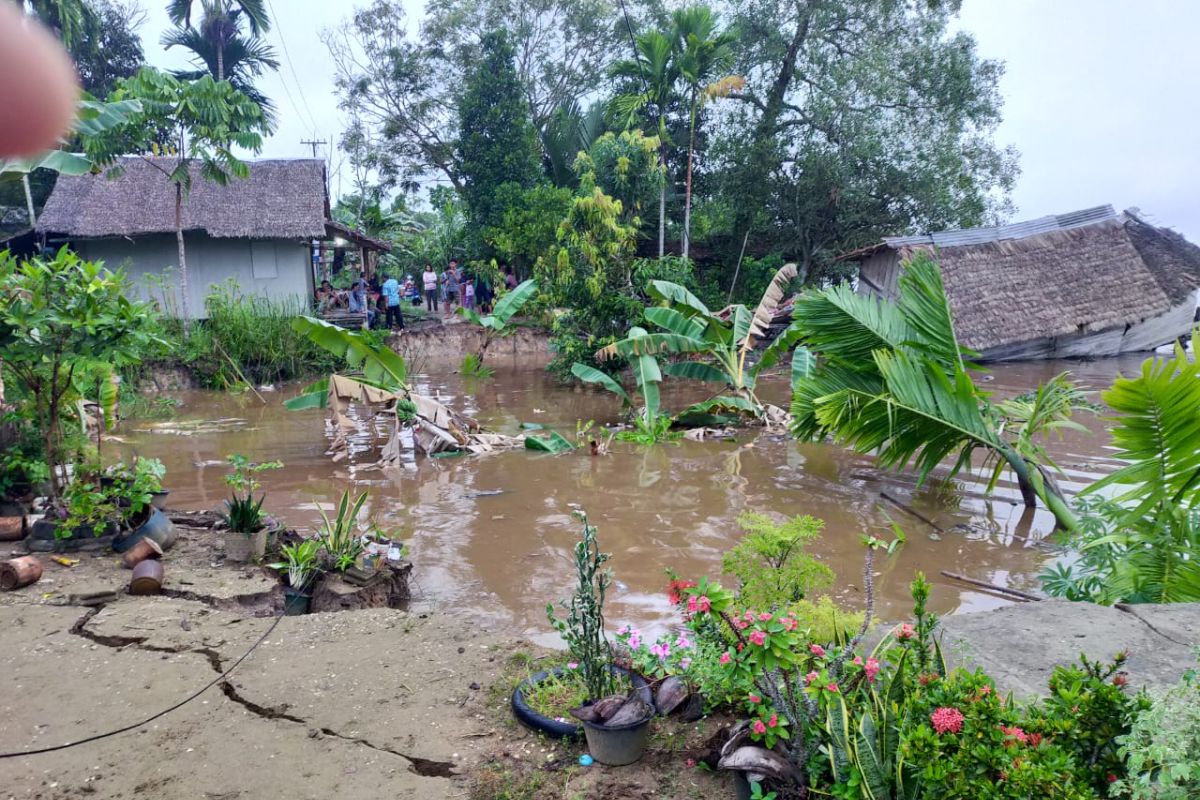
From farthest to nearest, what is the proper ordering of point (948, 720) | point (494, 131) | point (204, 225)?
point (494, 131)
point (204, 225)
point (948, 720)

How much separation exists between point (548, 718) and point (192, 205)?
1985cm

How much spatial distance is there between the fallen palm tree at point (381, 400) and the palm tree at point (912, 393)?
4.97m

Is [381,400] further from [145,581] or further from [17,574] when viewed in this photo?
[17,574]

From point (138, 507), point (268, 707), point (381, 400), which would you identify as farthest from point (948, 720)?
point (381, 400)

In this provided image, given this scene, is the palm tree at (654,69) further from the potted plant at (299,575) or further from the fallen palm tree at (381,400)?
the potted plant at (299,575)

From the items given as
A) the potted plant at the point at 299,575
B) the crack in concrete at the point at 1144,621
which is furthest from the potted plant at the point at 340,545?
the crack in concrete at the point at 1144,621

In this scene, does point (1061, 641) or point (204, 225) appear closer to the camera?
point (1061, 641)

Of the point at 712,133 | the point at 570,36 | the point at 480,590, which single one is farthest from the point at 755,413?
the point at 570,36

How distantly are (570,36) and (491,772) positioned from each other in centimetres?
2813

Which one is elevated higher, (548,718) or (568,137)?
(568,137)

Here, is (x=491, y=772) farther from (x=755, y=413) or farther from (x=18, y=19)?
(x=755, y=413)

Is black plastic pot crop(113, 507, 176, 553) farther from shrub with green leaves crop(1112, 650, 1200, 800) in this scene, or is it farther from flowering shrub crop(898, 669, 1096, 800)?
shrub with green leaves crop(1112, 650, 1200, 800)

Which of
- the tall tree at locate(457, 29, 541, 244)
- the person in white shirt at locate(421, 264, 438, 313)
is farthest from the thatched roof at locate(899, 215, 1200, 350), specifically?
the person in white shirt at locate(421, 264, 438, 313)

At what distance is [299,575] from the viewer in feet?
19.0
